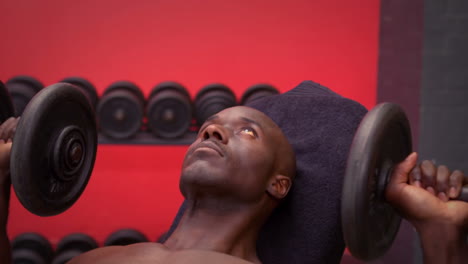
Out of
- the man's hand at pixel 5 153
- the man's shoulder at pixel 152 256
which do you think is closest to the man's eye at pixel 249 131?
the man's shoulder at pixel 152 256

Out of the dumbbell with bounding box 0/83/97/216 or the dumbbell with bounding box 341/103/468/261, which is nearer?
the dumbbell with bounding box 341/103/468/261

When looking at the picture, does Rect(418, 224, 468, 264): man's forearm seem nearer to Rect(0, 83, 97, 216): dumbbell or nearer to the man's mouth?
the man's mouth

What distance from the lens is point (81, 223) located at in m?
3.61

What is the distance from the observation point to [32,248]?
3.24 metres

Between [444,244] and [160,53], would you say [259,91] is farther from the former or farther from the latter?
[444,244]

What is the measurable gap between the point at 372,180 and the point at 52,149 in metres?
0.89

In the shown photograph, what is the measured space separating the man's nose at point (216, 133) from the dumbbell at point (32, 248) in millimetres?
2035

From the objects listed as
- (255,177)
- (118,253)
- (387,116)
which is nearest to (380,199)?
(387,116)

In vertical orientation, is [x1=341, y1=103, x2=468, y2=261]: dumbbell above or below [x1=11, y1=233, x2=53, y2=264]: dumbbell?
above

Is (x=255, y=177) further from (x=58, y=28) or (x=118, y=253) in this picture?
(x=58, y=28)

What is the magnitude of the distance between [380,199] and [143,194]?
2422 millimetres

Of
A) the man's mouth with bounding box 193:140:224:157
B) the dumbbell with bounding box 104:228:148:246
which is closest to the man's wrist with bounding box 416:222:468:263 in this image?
the man's mouth with bounding box 193:140:224:157

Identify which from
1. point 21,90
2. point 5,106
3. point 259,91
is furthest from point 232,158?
point 21,90

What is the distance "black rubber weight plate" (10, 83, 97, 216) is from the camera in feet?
4.56
